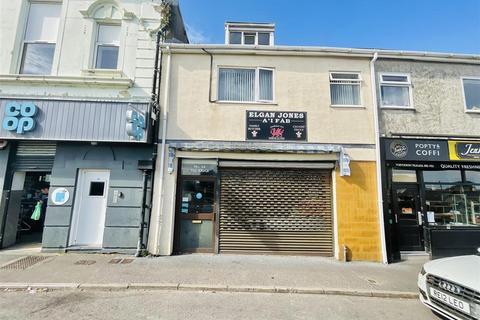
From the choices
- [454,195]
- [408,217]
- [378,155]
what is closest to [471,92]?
[454,195]

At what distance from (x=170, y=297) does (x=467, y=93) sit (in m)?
A: 12.0

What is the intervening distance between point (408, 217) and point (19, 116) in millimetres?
13079

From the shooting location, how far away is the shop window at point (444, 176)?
880 centimetres

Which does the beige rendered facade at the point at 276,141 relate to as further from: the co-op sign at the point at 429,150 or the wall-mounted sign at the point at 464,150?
the wall-mounted sign at the point at 464,150

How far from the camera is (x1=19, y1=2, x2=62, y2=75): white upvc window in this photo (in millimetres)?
8531

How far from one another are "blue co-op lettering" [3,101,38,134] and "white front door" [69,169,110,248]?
1977 mm

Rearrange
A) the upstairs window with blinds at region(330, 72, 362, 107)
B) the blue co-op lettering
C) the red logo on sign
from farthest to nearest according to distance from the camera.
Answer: the upstairs window with blinds at region(330, 72, 362, 107) < the red logo on sign < the blue co-op lettering

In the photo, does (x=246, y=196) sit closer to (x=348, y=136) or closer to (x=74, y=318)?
(x=348, y=136)

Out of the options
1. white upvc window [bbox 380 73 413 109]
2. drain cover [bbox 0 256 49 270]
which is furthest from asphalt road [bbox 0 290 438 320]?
→ white upvc window [bbox 380 73 413 109]

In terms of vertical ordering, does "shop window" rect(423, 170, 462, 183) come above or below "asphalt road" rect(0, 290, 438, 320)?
above

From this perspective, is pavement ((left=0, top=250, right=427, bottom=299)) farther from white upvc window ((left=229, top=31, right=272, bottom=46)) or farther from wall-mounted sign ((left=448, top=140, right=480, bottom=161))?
white upvc window ((left=229, top=31, right=272, bottom=46))

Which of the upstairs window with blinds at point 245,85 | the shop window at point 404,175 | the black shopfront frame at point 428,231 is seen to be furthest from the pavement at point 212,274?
the upstairs window with blinds at point 245,85

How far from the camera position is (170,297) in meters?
5.04

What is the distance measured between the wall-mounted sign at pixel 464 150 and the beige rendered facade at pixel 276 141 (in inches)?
110
